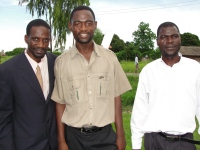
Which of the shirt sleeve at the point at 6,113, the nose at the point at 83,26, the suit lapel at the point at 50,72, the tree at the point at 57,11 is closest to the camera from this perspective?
the shirt sleeve at the point at 6,113

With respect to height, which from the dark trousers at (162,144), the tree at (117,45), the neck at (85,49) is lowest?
the dark trousers at (162,144)

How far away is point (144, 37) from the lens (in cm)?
6962

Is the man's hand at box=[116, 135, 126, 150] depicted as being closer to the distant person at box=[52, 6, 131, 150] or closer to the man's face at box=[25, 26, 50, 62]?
the distant person at box=[52, 6, 131, 150]

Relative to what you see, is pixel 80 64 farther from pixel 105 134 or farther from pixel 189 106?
pixel 189 106

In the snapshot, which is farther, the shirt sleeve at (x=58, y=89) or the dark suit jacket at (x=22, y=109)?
the shirt sleeve at (x=58, y=89)

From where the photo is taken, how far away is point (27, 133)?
2.82m

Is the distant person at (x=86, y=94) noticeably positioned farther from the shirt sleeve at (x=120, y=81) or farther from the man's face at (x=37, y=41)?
the man's face at (x=37, y=41)

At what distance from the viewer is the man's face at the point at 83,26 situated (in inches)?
111

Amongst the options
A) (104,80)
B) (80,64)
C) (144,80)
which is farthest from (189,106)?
(80,64)

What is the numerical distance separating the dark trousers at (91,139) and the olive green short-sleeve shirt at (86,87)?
0.09 m

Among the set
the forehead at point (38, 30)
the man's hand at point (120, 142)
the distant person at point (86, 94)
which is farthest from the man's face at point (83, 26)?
the man's hand at point (120, 142)

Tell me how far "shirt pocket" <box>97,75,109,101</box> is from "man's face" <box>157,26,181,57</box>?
61 cm

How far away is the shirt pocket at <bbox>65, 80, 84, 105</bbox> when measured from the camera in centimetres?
282

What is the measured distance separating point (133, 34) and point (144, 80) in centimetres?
6943
